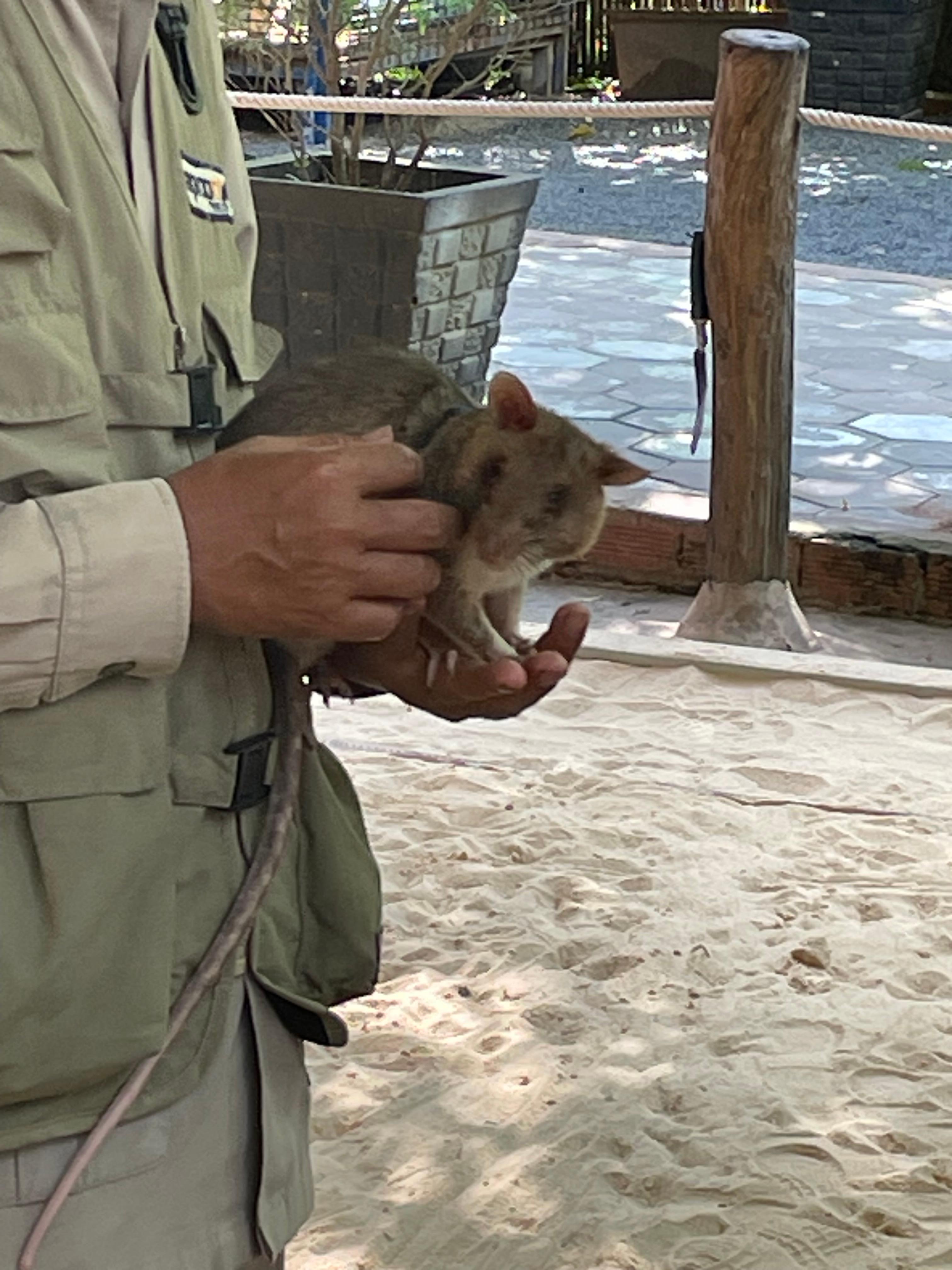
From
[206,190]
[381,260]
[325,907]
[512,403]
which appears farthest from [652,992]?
[381,260]

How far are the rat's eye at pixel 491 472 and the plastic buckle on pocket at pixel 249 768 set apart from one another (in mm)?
625

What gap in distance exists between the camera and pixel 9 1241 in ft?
4.78

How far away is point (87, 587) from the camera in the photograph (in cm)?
133

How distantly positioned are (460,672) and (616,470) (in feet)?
1.60

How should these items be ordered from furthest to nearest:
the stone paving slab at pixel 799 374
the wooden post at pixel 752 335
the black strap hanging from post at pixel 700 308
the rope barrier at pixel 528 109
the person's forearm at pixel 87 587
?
the stone paving slab at pixel 799 374 < the black strap hanging from post at pixel 700 308 < the wooden post at pixel 752 335 < the rope barrier at pixel 528 109 < the person's forearm at pixel 87 587

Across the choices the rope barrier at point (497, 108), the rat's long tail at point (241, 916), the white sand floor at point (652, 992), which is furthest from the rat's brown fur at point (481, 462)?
the rope barrier at point (497, 108)

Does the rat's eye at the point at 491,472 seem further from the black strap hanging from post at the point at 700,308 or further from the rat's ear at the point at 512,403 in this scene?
the black strap hanging from post at the point at 700,308

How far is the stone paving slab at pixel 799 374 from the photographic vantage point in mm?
7051

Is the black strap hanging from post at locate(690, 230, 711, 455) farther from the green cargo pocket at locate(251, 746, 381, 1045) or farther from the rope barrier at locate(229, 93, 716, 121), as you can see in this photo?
the green cargo pocket at locate(251, 746, 381, 1045)

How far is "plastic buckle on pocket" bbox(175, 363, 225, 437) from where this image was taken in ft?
4.96

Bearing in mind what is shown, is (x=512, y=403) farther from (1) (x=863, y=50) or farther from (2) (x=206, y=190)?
(1) (x=863, y=50)

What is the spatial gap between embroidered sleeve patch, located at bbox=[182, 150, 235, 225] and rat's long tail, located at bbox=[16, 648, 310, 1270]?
40cm

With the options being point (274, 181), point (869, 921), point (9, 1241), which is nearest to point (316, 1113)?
point (869, 921)

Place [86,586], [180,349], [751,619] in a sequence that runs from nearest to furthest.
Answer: [86,586] → [180,349] → [751,619]
